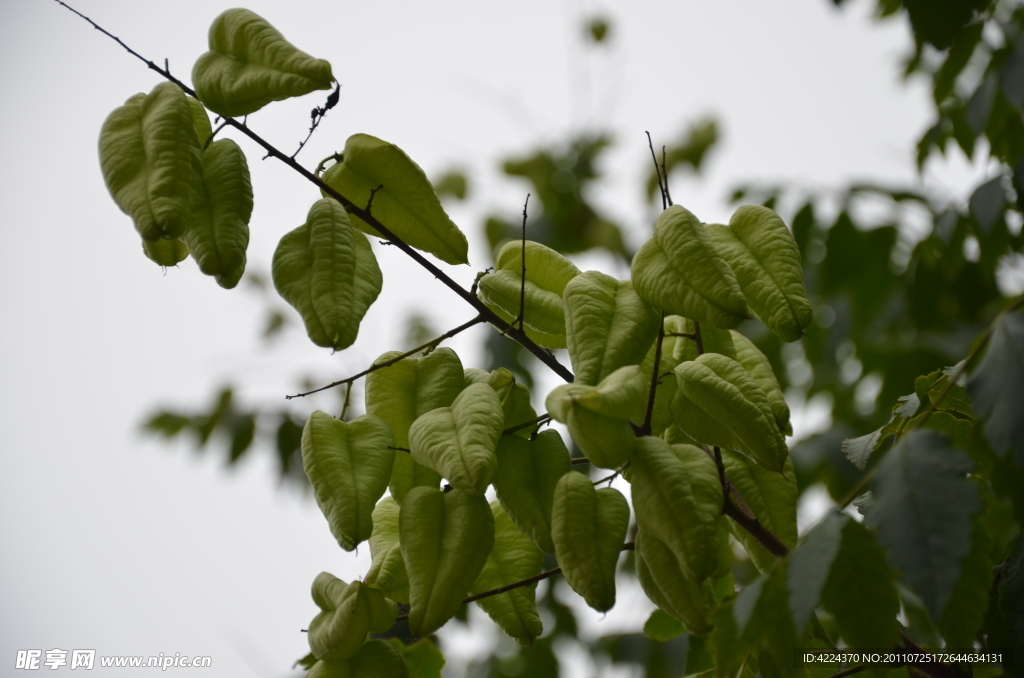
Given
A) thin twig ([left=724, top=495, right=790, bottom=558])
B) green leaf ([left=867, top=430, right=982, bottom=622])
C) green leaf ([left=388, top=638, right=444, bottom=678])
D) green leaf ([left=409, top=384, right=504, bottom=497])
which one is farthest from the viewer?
green leaf ([left=388, top=638, right=444, bottom=678])

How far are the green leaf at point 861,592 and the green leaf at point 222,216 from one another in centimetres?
63

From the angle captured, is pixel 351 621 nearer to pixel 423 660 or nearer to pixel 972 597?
pixel 423 660

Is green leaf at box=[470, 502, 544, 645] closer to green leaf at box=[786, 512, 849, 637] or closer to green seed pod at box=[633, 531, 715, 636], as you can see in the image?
green seed pod at box=[633, 531, 715, 636]

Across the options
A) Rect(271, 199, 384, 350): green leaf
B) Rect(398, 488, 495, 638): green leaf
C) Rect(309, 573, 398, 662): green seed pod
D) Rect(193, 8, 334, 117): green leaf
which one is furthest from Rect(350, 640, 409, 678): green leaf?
Rect(193, 8, 334, 117): green leaf

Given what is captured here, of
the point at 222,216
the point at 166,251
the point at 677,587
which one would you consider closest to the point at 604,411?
the point at 677,587

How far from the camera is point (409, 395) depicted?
0.91 m

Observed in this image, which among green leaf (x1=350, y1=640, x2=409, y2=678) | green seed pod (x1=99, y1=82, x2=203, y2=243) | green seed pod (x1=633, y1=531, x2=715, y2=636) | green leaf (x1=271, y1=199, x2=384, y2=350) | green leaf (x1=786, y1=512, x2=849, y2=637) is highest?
green seed pod (x1=99, y1=82, x2=203, y2=243)

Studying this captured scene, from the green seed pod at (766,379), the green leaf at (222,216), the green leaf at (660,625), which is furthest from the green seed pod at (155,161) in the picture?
the green leaf at (660,625)

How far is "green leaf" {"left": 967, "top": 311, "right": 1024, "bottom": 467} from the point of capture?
63 cm

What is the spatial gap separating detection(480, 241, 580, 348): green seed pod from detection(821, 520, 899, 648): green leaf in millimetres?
379

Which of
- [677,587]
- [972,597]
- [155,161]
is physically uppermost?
[155,161]

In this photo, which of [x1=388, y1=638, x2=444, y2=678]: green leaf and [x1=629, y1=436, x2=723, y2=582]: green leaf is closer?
[x1=629, y1=436, x2=723, y2=582]: green leaf

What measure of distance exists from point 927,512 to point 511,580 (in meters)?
0.46

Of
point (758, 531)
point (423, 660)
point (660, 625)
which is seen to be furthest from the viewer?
point (660, 625)
